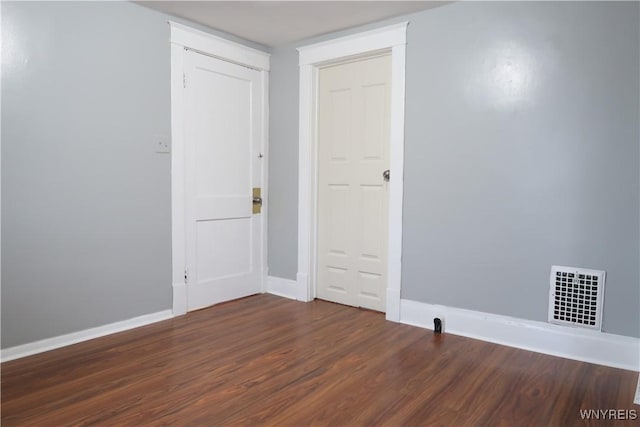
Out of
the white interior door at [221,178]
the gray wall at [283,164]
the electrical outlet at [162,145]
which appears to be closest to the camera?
the electrical outlet at [162,145]

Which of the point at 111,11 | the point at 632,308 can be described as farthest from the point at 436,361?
the point at 111,11

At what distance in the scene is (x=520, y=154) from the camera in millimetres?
2705

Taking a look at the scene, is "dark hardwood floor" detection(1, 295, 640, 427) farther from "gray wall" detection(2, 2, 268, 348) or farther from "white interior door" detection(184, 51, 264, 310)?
"white interior door" detection(184, 51, 264, 310)

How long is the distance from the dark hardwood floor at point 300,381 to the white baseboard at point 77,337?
61mm

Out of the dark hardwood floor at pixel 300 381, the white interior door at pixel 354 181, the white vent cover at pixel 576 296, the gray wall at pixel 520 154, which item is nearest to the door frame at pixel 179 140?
the dark hardwood floor at pixel 300 381

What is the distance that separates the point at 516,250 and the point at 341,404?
4.91ft

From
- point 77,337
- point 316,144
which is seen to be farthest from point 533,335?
point 77,337

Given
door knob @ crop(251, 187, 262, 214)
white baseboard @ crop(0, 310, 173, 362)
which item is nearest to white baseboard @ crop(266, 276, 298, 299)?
door knob @ crop(251, 187, 262, 214)

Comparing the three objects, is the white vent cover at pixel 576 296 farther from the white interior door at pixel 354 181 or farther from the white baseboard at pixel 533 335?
the white interior door at pixel 354 181

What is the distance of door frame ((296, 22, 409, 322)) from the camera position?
3.17 meters

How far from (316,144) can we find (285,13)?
1.08m

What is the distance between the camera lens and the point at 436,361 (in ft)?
8.20

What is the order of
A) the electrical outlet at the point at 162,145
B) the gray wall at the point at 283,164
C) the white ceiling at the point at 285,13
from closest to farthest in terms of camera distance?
the white ceiling at the point at 285,13
the electrical outlet at the point at 162,145
the gray wall at the point at 283,164

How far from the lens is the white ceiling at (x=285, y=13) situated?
2.96m
